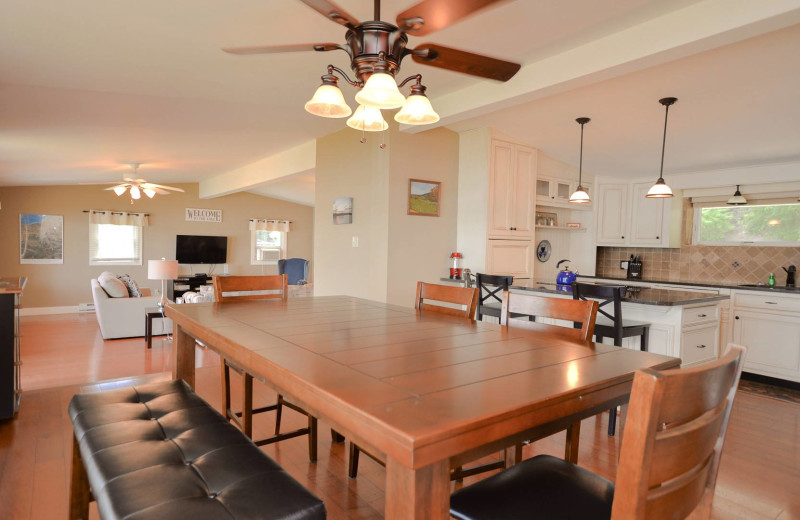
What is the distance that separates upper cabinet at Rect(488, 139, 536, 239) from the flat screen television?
707 cm

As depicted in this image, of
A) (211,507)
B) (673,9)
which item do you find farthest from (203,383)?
(673,9)

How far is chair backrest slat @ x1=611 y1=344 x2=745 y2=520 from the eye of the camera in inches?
28.0

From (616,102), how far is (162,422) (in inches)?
150

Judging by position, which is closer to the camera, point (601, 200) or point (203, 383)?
point (203, 383)

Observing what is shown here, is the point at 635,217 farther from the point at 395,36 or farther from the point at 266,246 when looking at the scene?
the point at 266,246

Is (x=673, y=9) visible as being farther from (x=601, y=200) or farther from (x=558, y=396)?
(x=601, y=200)

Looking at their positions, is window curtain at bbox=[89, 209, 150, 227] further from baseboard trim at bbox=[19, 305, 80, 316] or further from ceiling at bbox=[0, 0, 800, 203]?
ceiling at bbox=[0, 0, 800, 203]

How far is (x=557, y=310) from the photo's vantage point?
1784 mm

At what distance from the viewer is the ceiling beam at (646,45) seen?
2.07m

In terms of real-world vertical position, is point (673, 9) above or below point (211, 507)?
above

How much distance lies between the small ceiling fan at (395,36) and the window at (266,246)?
29.2ft

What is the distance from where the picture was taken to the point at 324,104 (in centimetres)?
182

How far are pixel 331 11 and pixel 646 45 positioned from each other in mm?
1897

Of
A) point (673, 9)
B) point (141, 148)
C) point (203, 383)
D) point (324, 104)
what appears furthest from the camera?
point (141, 148)
